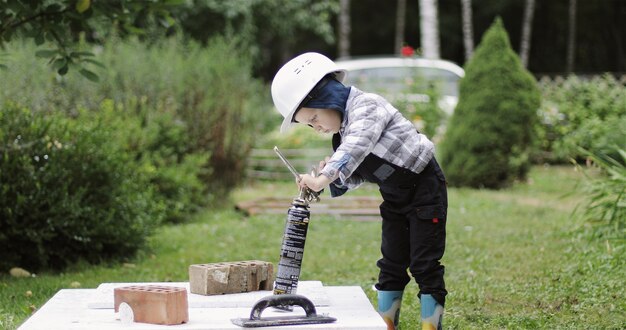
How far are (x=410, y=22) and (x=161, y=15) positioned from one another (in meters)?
28.8

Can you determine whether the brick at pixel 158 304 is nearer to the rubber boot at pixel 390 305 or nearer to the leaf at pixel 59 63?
the rubber boot at pixel 390 305

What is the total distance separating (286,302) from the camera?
340cm

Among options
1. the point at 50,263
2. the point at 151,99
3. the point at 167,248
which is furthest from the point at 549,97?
the point at 50,263

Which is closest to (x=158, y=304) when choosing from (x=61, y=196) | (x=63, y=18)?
(x=63, y=18)

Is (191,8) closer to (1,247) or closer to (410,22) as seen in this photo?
(1,247)

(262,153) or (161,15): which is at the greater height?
(161,15)

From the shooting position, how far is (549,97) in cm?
1530

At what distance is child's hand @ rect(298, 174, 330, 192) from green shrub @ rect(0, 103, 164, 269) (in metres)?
3.03

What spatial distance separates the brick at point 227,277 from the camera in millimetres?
3859

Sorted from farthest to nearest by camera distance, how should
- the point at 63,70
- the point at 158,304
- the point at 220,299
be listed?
1. the point at 63,70
2. the point at 220,299
3. the point at 158,304

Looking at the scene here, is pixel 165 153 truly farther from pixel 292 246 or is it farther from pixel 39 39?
pixel 292 246

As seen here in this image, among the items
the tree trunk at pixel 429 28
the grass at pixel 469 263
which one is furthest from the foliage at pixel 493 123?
the tree trunk at pixel 429 28

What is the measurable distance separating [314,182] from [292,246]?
0.89 feet

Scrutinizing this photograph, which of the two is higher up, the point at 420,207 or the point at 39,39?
the point at 39,39
